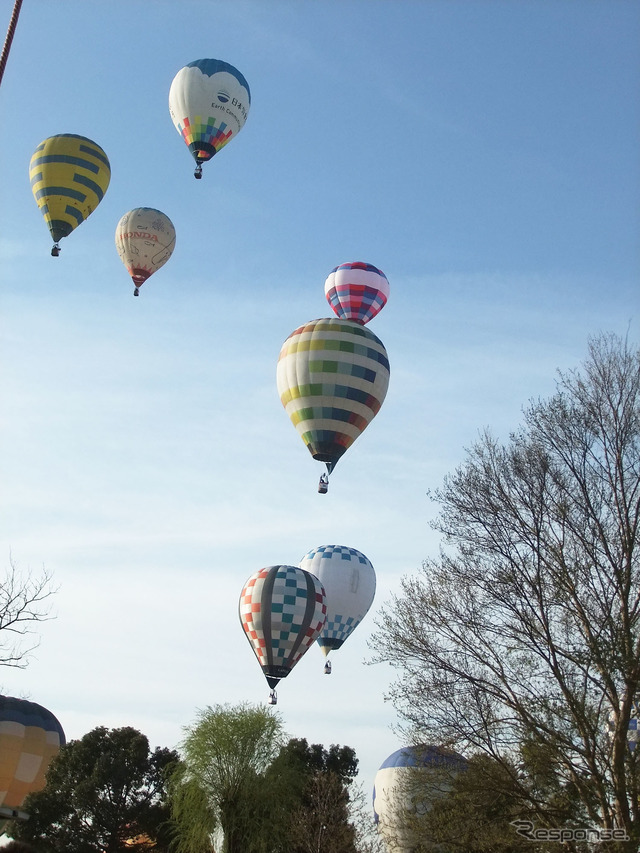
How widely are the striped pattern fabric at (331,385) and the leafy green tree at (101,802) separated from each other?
69.4 feet

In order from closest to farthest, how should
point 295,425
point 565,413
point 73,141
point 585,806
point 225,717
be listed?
1. point 585,806
2. point 565,413
3. point 295,425
4. point 73,141
5. point 225,717

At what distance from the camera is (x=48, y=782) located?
45.6m

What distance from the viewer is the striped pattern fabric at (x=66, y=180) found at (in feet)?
117

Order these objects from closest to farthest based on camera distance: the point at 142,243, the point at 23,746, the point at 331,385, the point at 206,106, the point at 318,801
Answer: the point at 23,746 < the point at 331,385 < the point at 206,106 < the point at 142,243 < the point at 318,801

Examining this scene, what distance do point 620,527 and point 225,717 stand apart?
1311 inches

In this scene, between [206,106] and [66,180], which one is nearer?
[206,106]

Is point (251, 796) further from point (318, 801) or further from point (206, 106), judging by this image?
point (206, 106)

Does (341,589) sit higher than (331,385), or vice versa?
(331,385)

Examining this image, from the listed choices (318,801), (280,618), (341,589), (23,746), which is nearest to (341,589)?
(341,589)

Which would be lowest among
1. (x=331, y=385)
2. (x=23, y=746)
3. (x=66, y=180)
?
(x=23, y=746)

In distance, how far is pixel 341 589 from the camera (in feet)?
151

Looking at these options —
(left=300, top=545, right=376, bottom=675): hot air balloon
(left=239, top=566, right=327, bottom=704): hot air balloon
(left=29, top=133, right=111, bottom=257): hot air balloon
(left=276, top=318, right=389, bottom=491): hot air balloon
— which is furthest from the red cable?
(left=300, top=545, right=376, bottom=675): hot air balloon

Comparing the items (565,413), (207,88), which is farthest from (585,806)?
(207,88)

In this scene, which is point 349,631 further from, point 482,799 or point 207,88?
point 482,799
